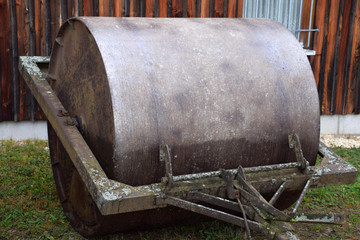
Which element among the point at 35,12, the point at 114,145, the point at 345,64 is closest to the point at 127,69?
the point at 114,145

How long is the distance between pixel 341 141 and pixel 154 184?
5207 millimetres

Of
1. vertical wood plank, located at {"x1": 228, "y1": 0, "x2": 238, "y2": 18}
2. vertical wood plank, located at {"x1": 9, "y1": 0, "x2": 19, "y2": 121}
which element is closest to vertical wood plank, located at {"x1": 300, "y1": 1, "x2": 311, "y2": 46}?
vertical wood plank, located at {"x1": 228, "y1": 0, "x2": 238, "y2": 18}

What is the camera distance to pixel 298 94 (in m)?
3.29

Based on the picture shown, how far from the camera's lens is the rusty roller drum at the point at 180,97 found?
2.87m

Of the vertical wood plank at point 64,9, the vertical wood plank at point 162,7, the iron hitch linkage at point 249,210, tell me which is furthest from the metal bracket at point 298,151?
the vertical wood plank at point 64,9

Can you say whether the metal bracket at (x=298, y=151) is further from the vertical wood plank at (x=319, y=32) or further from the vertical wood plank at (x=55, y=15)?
the vertical wood plank at (x=319, y=32)

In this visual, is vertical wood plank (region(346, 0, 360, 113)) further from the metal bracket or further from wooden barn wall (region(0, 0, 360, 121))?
the metal bracket

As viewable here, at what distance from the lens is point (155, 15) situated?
21.9 ft

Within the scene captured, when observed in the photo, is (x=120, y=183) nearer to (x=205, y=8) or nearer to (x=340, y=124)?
(x=205, y=8)

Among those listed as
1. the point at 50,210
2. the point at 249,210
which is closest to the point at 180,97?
the point at 249,210

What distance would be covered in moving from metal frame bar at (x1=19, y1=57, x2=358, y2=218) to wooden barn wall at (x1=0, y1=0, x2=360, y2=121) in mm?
2966

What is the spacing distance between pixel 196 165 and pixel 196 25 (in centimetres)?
107

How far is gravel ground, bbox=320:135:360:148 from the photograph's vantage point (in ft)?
23.0

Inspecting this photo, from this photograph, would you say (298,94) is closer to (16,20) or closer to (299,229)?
(299,229)
